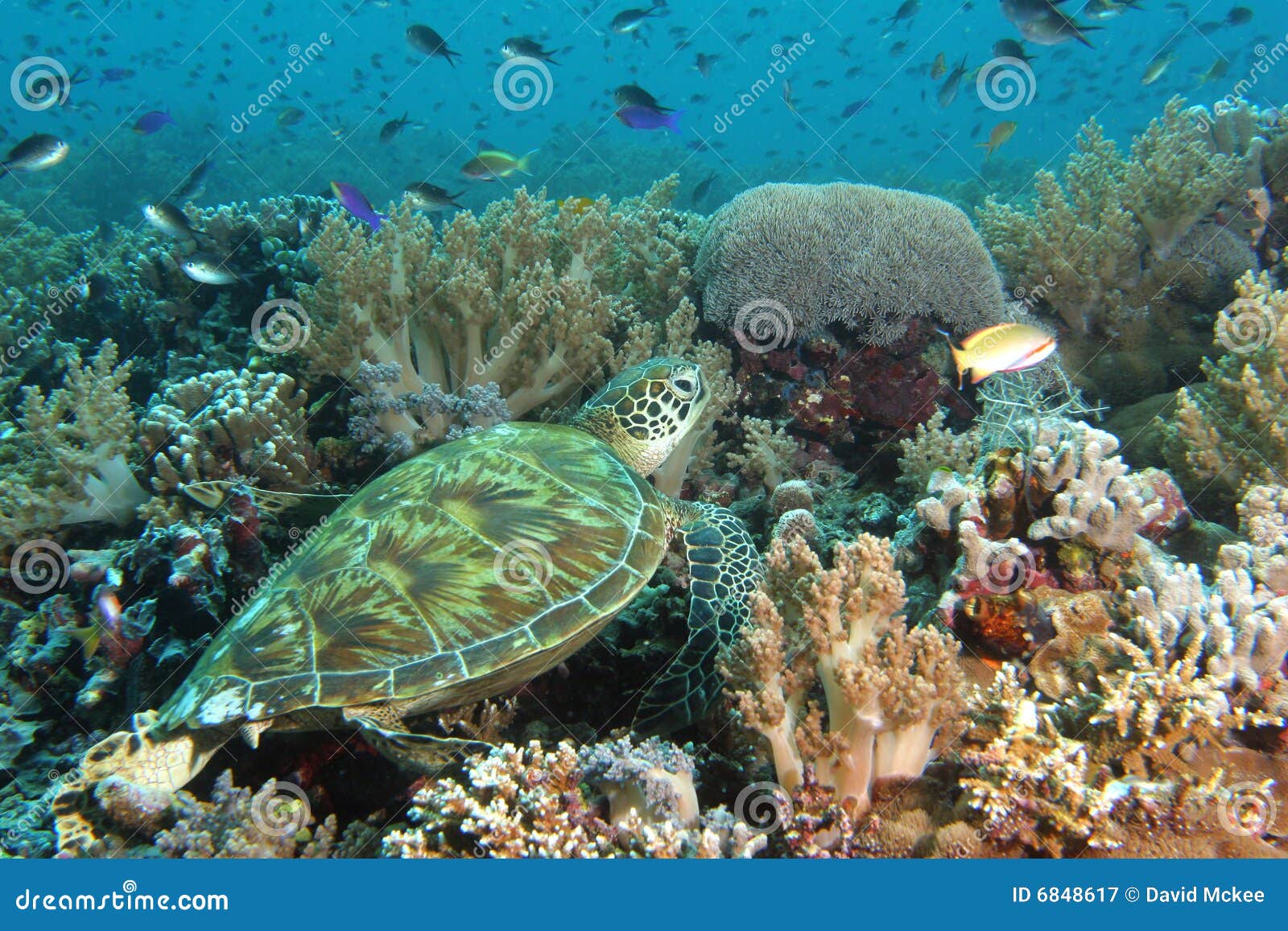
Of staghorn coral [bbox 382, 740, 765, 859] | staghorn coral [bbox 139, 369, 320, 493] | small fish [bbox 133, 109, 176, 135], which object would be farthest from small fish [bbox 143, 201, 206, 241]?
staghorn coral [bbox 382, 740, 765, 859]

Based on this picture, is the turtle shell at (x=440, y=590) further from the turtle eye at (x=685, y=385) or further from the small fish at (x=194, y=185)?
the small fish at (x=194, y=185)

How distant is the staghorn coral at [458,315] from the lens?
3.66 m

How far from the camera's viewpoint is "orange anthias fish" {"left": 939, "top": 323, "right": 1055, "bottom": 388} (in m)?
2.88

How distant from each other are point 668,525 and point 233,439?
2531 mm

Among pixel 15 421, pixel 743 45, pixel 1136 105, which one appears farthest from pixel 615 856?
pixel 743 45

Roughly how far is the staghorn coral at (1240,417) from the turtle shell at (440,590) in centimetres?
272

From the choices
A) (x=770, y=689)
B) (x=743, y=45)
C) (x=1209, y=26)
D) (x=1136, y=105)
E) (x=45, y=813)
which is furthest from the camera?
(x=743, y=45)

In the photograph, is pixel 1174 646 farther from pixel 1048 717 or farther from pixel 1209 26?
pixel 1209 26

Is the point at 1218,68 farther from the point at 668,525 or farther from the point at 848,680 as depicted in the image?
the point at 848,680

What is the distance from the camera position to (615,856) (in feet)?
6.06

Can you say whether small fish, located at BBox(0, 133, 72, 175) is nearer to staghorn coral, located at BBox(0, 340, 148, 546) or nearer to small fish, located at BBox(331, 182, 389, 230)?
small fish, located at BBox(331, 182, 389, 230)

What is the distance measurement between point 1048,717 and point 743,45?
79.0 meters

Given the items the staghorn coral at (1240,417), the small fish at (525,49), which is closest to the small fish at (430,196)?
the small fish at (525,49)

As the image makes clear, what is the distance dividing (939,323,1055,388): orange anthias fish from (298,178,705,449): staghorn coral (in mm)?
2045
